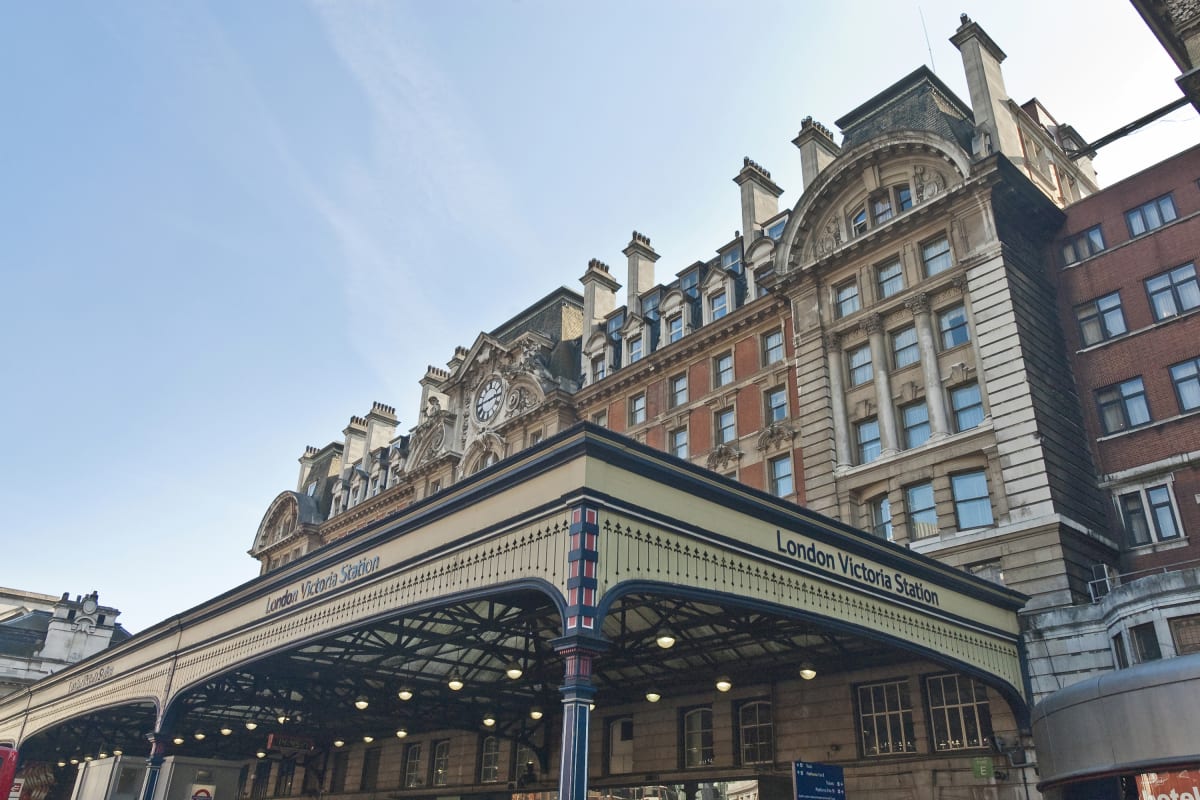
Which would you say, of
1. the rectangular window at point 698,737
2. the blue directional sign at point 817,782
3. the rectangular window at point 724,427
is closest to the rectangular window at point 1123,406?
the rectangular window at point 724,427

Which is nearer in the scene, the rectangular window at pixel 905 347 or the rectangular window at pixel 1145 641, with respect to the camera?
the rectangular window at pixel 1145 641

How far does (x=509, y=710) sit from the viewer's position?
33.0 metres

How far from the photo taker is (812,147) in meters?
39.4

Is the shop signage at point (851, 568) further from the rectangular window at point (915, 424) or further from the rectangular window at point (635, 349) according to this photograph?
the rectangular window at point (635, 349)

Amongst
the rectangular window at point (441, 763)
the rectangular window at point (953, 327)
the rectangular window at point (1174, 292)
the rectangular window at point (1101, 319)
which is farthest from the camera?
the rectangular window at point (441, 763)

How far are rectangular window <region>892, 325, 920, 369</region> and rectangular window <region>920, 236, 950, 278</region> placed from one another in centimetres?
213

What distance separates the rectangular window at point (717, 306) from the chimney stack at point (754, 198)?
8.18 feet

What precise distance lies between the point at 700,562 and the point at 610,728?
19663 millimetres

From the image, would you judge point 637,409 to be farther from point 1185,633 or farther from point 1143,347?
point 1185,633

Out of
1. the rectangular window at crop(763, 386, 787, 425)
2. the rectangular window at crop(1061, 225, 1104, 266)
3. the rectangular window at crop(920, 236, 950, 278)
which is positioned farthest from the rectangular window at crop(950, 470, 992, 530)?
the rectangular window at crop(1061, 225, 1104, 266)

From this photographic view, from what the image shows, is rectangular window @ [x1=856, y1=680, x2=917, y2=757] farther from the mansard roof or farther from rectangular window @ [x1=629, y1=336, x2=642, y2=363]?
rectangular window @ [x1=629, y1=336, x2=642, y2=363]

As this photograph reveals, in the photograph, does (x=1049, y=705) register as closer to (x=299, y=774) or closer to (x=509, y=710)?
(x=509, y=710)

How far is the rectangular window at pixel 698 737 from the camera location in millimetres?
29766

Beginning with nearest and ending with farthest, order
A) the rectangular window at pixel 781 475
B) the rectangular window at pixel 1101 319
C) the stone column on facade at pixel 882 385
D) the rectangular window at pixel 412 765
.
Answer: the rectangular window at pixel 1101 319, the stone column on facade at pixel 882 385, the rectangular window at pixel 781 475, the rectangular window at pixel 412 765
